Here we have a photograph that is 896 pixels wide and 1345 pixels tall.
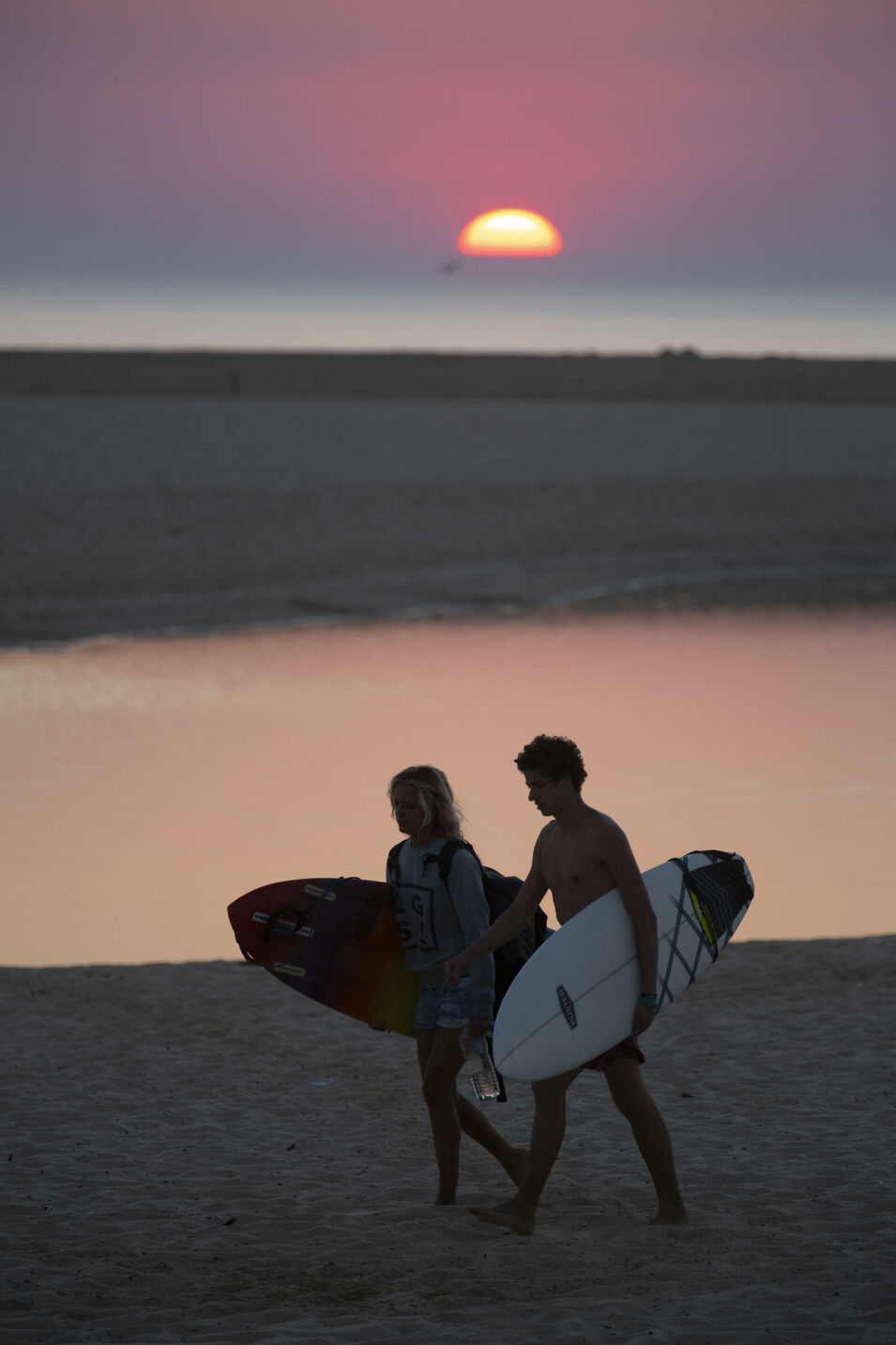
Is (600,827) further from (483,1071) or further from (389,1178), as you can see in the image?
(389,1178)

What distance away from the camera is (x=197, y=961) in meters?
8.52

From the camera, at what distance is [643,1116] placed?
5250 mm

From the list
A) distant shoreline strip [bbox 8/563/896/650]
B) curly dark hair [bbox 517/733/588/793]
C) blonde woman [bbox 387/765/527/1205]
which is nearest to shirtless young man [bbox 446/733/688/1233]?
curly dark hair [bbox 517/733/588/793]

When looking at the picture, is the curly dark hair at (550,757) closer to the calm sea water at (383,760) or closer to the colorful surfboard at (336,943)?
the colorful surfboard at (336,943)

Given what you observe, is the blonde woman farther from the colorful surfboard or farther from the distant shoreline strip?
the distant shoreline strip

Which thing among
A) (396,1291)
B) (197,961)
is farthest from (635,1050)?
(197,961)

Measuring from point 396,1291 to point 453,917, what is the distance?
Result: 1096mm

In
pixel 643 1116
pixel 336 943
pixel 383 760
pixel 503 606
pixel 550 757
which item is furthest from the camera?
pixel 503 606

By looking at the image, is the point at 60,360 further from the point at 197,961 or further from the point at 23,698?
the point at 197,961

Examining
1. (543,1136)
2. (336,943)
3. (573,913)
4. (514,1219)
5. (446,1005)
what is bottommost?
(514,1219)

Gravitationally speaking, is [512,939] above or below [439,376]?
below

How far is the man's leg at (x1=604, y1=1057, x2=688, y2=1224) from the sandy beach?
0.20 m

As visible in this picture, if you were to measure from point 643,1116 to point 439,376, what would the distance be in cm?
9030

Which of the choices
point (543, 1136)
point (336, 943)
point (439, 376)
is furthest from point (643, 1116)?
point (439, 376)
